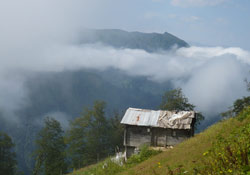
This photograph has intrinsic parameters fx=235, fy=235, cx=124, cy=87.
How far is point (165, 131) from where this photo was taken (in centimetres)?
2883

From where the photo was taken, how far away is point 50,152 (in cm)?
4216

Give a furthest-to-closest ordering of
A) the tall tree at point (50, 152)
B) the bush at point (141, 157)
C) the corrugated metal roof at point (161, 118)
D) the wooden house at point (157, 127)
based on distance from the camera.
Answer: the tall tree at point (50, 152) → the wooden house at point (157, 127) → the corrugated metal roof at point (161, 118) → the bush at point (141, 157)

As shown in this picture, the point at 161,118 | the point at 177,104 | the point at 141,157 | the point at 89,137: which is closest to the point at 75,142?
the point at 89,137

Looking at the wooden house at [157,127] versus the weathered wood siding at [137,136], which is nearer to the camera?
the wooden house at [157,127]

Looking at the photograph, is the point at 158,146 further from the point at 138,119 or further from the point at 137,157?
the point at 137,157

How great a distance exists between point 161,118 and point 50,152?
23.5 m

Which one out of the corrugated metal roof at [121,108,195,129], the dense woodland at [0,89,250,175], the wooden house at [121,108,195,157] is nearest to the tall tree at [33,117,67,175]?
the dense woodland at [0,89,250,175]

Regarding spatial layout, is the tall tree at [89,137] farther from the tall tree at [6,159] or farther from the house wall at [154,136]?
the house wall at [154,136]

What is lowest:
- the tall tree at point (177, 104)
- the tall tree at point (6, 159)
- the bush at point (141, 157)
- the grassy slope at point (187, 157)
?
the tall tree at point (6, 159)

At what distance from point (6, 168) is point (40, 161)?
5353mm

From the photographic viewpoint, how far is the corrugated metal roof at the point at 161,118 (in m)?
28.0

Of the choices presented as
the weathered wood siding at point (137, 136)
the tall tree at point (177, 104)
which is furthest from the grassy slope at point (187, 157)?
the tall tree at point (177, 104)

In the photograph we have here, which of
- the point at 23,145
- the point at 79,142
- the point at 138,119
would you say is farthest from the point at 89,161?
the point at 23,145

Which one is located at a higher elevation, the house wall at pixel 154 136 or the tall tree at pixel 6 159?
the house wall at pixel 154 136
